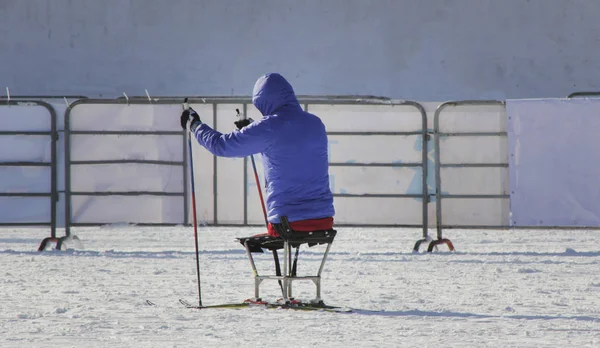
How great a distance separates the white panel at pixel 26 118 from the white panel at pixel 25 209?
57 cm

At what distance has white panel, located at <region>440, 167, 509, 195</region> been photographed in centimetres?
890

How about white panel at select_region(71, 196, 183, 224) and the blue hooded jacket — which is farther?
white panel at select_region(71, 196, 183, 224)

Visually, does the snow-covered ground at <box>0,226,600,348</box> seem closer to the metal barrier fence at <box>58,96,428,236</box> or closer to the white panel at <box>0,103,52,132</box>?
the metal barrier fence at <box>58,96,428,236</box>

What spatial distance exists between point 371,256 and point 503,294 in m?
2.57

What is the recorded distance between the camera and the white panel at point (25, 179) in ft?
29.5

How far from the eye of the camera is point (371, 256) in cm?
828

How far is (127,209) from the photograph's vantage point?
9.08 metres

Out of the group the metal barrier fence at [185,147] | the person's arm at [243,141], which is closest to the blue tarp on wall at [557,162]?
the metal barrier fence at [185,147]

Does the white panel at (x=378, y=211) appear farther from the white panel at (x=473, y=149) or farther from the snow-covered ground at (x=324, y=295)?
the white panel at (x=473, y=149)

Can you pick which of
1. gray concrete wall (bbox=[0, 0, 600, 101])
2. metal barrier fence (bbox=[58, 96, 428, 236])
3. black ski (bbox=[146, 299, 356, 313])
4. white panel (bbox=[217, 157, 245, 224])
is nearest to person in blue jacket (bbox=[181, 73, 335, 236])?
black ski (bbox=[146, 299, 356, 313])

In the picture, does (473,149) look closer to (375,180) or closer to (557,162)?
(557,162)

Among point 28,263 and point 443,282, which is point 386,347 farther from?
point 28,263

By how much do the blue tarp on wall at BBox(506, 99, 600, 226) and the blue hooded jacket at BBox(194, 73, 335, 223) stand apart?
4.04 meters

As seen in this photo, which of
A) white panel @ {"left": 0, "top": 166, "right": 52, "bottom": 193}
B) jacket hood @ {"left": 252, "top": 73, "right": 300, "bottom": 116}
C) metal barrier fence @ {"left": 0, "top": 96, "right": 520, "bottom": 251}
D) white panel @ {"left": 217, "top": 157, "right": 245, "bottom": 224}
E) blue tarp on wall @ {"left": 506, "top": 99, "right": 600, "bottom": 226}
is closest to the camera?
jacket hood @ {"left": 252, "top": 73, "right": 300, "bottom": 116}
